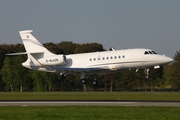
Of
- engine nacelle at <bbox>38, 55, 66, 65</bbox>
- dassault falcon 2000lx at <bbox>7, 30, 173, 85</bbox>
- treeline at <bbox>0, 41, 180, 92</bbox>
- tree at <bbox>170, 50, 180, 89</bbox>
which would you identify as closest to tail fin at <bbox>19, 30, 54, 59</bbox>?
dassault falcon 2000lx at <bbox>7, 30, 173, 85</bbox>

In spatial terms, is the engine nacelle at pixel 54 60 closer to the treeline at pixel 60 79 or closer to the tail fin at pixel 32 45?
the tail fin at pixel 32 45

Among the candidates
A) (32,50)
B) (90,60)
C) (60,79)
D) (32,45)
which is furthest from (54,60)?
(60,79)

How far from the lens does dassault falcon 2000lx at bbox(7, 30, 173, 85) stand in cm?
5394

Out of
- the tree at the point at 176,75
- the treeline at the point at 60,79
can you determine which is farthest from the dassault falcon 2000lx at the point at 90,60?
the tree at the point at 176,75

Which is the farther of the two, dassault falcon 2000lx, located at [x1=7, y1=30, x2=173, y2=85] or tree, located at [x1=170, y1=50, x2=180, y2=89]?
tree, located at [x1=170, y1=50, x2=180, y2=89]

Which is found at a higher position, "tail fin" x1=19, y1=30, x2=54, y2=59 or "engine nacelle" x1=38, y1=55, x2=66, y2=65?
"tail fin" x1=19, y1=30, x2=54, y2=59

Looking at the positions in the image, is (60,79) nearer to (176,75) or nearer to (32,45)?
(176,75)

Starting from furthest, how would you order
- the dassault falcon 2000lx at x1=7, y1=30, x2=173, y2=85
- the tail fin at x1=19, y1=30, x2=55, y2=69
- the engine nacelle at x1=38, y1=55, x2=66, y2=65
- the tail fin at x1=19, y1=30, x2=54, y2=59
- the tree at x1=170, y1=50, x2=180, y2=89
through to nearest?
the tree at x1=170, y1=50, x2=180, y2=89 → the tail fin at x1=19, y1=30, x2=54, y2=59 → the tail fin at x1=19, y1=30, x2=55, y2=69 → the engine nacelle at x1=38, y1=55, x2=66, y2=65 → the dassault falcon 2000lx at x1=7, y1=30, x2=173, y2=85

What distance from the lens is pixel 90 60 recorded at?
5688 cm

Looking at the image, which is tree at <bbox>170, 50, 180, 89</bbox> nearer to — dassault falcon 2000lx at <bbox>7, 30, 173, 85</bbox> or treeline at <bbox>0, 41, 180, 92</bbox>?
treeline at <bbox>0, 41, 180, 92</bbox>

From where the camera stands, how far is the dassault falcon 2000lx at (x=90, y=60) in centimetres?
5394

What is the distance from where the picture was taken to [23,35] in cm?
6244
